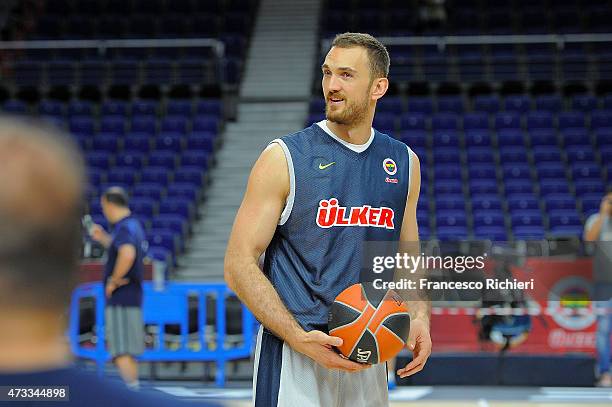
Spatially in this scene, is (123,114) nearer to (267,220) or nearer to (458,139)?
(458,139)

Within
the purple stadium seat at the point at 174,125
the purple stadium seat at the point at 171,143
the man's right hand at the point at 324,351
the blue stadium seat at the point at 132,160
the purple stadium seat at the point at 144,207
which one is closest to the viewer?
the man's right hand at the point at 324,351

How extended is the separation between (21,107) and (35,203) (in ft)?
48.5

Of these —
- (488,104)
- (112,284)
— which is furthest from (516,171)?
(112,284)

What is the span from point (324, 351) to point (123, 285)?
15.5ft

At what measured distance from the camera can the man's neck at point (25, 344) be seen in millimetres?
972

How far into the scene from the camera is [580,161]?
13.5 m

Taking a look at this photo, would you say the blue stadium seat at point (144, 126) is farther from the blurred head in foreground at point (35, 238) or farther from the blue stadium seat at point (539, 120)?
the blurred head in foreground at point (35, 238)

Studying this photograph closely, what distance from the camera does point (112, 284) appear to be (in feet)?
23.0

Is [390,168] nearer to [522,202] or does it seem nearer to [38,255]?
[38,255]

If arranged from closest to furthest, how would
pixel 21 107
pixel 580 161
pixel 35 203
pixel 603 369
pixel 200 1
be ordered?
pixel 35 203 < pixel 603 369 < pixel 580 161 < pixel 21 107 < pixel 200 1

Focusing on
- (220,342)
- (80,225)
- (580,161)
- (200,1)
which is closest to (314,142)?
(80,225)

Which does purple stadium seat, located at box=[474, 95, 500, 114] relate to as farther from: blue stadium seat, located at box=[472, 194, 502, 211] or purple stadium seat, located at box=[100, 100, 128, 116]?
purple stadium seat, located at box=[100, 100, 128, 116]

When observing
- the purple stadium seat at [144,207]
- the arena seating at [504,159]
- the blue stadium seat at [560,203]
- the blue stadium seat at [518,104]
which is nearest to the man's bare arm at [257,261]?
the arena seating at [504,159]

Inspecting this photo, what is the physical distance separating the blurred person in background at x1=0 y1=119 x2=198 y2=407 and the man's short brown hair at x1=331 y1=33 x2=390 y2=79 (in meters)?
1.79
